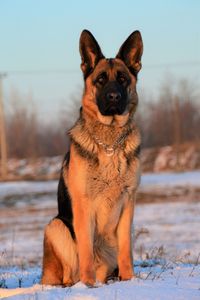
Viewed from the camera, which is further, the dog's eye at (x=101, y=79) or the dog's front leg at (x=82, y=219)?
the dog's eye at (x=101, y=79)

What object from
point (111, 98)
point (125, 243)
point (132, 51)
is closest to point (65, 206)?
point (125, 243)

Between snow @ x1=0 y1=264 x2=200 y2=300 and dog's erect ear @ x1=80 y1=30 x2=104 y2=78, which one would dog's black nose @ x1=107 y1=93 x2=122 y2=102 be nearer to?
dog's erect ear @ x1=80 y1=30 x2=104 y2=78

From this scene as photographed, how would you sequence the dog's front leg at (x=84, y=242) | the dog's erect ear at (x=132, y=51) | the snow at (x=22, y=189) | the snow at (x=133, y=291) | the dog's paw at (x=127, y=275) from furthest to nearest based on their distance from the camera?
the snow at (x=22, y=189)
the dog's erect ear at (x=132, y=51)
the dog's paw at (x=127, y=275)
the dog's front leg at (x=84, y=242)
the snow at (x=133, y=291)

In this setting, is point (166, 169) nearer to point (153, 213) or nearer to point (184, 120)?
point (184, 120)

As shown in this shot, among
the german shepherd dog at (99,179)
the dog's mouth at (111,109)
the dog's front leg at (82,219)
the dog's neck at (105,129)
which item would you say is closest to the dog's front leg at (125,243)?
the german shepherd dog at (99,179)

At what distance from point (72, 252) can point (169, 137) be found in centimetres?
5904

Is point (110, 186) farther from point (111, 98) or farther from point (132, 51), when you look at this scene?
point (132, 51)

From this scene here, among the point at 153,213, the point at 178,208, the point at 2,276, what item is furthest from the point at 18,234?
the point at 2,276

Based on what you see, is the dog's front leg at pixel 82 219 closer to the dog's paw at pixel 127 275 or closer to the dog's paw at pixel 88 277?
the dog's paw at pixel 88 277

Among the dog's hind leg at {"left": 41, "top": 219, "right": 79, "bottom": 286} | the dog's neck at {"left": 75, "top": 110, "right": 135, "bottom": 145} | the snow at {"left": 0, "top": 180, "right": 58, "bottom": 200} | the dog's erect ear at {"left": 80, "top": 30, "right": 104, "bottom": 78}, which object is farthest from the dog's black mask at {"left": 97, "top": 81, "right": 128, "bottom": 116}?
the snow at {"left": 0, "top": 180, "right": 58, "bottom": 200}

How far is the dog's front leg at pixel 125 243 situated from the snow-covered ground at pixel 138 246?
0.19 metres

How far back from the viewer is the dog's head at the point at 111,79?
5.64 meters

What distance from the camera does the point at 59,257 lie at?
5871 millimetres

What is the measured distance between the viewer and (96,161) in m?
5.63
